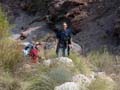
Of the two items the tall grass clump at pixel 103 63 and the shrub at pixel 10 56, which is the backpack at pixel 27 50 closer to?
the shrub at pixel 10 56

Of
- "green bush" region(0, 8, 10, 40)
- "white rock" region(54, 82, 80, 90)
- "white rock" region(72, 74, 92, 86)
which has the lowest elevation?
"white rock" region(54, 82, 80, 90)

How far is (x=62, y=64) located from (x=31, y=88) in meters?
1.73

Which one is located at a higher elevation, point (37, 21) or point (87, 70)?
point (37, 21)

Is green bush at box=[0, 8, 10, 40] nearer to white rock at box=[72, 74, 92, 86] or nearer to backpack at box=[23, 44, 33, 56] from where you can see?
backpack at box=[23, 44, 33, 56]

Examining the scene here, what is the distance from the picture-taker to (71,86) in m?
A: 10.5

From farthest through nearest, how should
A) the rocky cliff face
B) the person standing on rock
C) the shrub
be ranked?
the rocky cliff face → the person standing on rock → the shrub

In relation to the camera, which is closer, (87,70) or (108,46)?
(87,70)

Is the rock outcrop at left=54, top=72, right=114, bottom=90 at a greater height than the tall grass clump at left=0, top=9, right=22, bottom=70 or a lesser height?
lesser

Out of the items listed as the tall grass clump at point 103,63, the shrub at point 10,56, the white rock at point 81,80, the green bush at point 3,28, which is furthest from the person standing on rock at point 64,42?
the white rock at point 81,80

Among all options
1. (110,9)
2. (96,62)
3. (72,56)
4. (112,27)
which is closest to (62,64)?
(72,56)

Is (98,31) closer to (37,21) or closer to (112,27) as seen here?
(112,27)

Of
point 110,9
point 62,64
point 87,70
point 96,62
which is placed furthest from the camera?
point 110,9

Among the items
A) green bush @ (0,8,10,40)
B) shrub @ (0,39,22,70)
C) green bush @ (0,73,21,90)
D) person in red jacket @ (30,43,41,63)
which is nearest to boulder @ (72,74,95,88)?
green bush @ (0,73,21,90)

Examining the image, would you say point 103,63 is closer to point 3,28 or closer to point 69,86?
point 3,28
